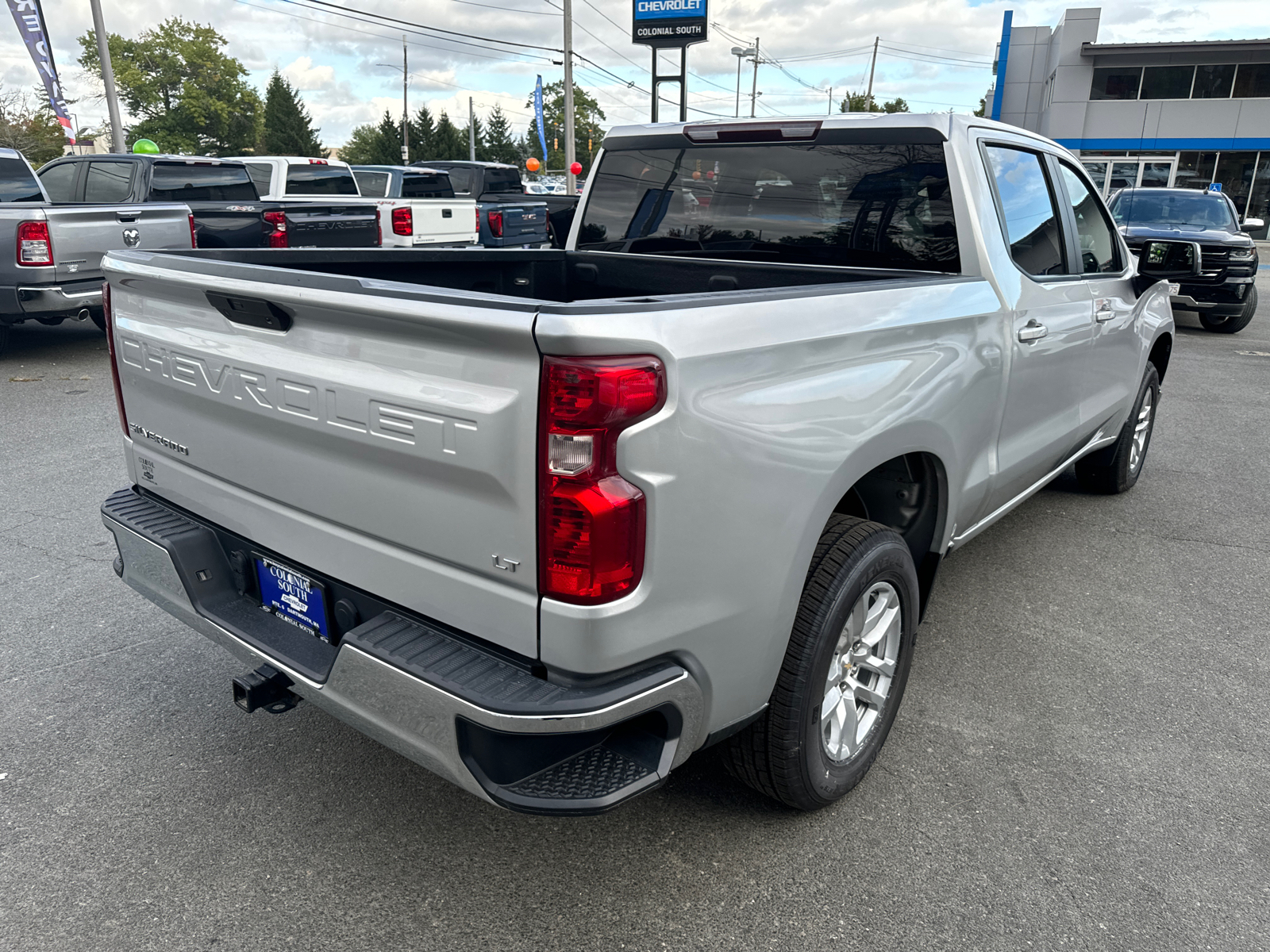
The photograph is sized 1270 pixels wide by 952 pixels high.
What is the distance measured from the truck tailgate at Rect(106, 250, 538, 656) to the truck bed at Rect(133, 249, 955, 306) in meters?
0.65

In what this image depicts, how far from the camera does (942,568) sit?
14.9 ft

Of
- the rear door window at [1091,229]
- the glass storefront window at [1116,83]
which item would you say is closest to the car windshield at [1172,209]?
the rear door window at [1091,229]

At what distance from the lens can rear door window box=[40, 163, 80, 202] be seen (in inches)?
439

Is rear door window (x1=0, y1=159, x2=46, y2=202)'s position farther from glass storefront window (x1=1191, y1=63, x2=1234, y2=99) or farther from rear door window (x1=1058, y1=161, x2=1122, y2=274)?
glass storefront window (x1=1191, y1=63, x2=1234, y2=99)

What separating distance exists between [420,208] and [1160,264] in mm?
10856

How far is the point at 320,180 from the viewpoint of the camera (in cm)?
1361

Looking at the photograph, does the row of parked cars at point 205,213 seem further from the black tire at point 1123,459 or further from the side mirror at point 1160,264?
the black tire at point 1123,459

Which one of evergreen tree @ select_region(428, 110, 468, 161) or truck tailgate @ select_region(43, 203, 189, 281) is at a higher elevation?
evergreen tree @ select_region(428, 110, 468, 161)

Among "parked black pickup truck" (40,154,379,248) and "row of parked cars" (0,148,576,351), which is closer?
"row of parked cars" (0,148,576,351)

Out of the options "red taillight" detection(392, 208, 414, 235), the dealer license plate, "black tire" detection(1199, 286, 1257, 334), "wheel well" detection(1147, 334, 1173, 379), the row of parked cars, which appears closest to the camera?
the dealer license plate

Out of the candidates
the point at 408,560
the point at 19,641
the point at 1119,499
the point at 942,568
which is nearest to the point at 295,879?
the point at 408,560

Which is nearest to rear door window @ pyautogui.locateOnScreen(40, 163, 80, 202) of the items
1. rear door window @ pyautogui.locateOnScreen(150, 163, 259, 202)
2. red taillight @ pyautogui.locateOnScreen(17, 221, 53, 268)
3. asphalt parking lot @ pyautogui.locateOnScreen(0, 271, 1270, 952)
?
rear door window @ pyautogui.locateOnScreen(150, 163, 259, 202)

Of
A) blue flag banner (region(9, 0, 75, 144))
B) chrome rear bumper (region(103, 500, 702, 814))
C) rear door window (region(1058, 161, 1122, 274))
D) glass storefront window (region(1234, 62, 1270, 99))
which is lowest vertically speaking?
chrome rear bumper (region(103, 500, 702, 814))

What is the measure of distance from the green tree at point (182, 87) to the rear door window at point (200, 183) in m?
69.5
